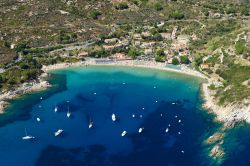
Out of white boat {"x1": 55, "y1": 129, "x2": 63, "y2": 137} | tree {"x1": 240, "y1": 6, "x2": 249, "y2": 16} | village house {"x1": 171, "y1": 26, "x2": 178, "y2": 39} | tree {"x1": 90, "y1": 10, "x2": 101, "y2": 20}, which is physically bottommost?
white boat {"x1": 55, "y1": 129, "x2": 63, "y2": 137}

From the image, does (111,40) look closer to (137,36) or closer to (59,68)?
(137,36)

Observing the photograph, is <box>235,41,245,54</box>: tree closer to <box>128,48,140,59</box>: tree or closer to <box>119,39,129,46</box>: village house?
<box>128,48,140,59</box>: tree

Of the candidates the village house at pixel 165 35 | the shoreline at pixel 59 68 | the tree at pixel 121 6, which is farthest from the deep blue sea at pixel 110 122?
the tree at pixel 121 6

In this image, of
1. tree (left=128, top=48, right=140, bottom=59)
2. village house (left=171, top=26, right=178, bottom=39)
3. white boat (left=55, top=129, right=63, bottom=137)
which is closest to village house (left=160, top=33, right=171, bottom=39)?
village house (left=171, top=26, right=178, bottom=39)

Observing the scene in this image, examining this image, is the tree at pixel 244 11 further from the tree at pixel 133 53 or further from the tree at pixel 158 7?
the tree at pixel 133 53

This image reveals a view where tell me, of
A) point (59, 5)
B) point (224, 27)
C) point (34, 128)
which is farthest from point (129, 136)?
point (59, 5)

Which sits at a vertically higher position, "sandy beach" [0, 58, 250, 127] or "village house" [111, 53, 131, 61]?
"village house" [111, 53, 131, 61]

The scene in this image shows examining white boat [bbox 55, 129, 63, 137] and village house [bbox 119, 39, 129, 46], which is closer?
white boat [bbox 55, 129, 63, 137]

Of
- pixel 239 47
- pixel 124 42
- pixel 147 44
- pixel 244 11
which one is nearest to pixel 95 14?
pixel 124 42
